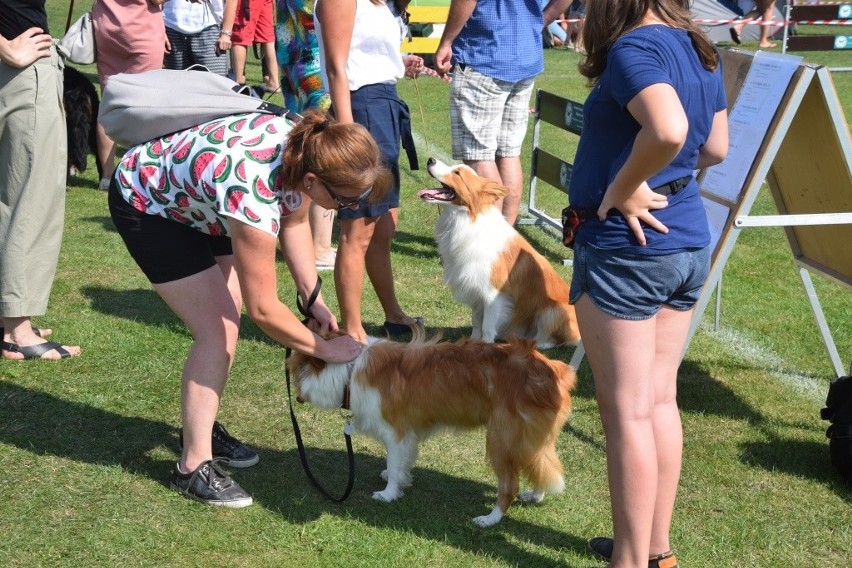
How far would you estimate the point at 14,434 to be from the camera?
13.6 ft

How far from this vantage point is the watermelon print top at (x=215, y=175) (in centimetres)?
304

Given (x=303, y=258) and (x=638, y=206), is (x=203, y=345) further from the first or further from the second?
(x=638, y=206)

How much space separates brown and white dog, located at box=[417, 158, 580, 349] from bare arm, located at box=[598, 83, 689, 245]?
259 centimetres

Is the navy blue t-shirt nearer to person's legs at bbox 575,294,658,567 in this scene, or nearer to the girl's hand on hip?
the girl's hand on hip

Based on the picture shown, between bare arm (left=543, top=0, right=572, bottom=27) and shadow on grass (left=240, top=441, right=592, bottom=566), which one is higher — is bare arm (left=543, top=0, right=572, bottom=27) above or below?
above

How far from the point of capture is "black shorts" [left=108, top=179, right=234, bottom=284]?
3379 millimetres

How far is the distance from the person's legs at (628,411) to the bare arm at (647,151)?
298mm

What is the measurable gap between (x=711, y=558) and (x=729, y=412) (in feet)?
4.33

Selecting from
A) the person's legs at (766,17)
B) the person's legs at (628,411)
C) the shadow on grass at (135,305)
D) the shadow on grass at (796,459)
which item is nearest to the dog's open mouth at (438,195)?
the shadow on grass at (135,305)

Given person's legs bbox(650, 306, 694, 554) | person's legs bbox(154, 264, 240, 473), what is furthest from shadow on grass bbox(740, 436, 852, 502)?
person's legs bbox(154, 264, 240, 473)

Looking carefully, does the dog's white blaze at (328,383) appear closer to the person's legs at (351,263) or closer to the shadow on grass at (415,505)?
the shadow on grass at (415,505)

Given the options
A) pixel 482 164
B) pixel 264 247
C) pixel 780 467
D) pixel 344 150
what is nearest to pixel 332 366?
pixel 264 247

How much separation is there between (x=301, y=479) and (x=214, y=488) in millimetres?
405

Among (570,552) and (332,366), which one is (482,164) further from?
(570,552)
